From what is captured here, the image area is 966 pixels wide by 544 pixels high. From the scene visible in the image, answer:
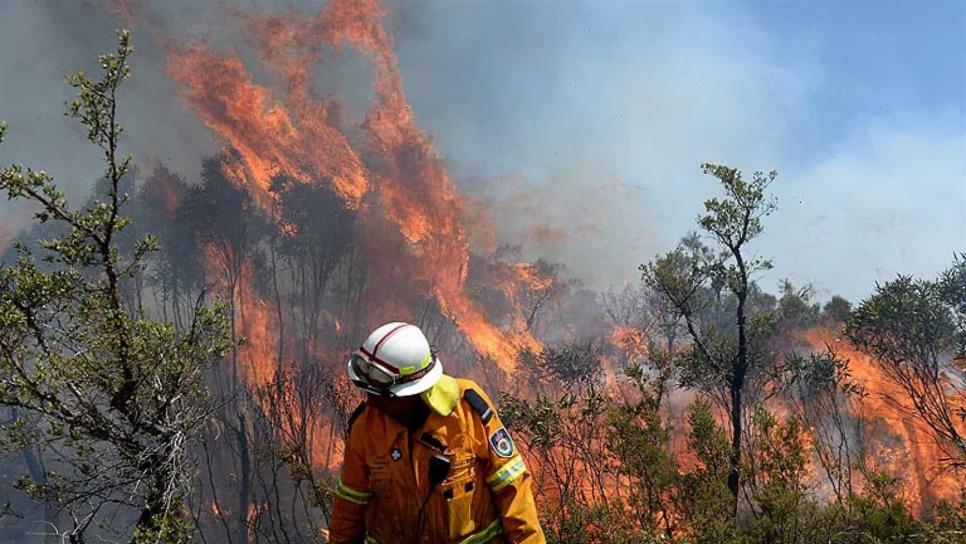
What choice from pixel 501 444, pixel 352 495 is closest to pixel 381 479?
pixel 352 495

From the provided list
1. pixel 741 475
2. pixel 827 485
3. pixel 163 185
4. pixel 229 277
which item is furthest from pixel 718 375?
pixel 163 185

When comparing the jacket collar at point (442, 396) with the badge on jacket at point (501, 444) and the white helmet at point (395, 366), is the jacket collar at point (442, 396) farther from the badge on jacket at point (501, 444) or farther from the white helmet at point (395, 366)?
the badge on jacket at point (501, 444)

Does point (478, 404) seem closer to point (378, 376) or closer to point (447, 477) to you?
point (447, 477)

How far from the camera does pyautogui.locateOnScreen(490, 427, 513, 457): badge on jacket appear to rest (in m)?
2.79

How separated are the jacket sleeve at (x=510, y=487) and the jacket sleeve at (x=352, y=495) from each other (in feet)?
2.14

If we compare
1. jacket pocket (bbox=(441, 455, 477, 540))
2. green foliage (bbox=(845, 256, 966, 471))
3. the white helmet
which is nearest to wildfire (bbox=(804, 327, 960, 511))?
green foliage (bbox=(845, 256, 966, 471))

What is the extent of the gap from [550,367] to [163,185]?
32.0 m

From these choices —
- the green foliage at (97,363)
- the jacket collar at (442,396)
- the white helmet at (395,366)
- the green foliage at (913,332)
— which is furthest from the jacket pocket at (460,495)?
the green foliage at (913,332)

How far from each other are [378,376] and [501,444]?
73 centimetres

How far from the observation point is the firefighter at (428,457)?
2730 millimetres

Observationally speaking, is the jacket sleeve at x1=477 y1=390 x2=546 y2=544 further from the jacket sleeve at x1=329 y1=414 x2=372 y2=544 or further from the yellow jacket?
the jacket sleeve at x1=329 y1=414 x2=372 y2=544

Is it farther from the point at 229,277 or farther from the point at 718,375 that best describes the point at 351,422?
the point at 229,277

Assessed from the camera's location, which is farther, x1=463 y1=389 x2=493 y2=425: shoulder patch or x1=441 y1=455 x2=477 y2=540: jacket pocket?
x1=463 y1=389 x2=493 y2=425: shoulder patch

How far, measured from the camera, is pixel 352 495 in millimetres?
2906
